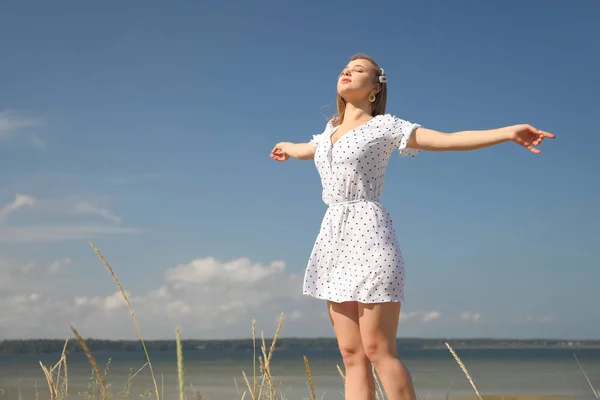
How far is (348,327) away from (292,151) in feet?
3.80

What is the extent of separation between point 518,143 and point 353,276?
932 millimetres

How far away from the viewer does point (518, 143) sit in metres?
2.88

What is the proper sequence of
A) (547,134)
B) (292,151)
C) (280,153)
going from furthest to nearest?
(280,153) → (292,151) → (547,134)

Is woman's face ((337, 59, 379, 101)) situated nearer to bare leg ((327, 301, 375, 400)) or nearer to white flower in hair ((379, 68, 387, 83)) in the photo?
white flower in hair ((379, 68, 387, 83))

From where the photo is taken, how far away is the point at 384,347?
3033mm

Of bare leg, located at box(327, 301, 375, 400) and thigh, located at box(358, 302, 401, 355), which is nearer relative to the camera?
thigh, located at box(358, 302, 401, 355)

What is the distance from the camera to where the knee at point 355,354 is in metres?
3.16

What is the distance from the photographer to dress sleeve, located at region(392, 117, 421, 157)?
128 inches

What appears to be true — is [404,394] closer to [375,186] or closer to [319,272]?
[319,272]

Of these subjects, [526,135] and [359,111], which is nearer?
[526,135]

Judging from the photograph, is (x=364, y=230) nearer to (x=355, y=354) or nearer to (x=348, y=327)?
(x=348, y=327)

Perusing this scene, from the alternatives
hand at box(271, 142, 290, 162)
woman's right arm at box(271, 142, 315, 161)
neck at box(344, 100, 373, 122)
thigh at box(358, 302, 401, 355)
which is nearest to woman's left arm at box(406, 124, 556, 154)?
neck at box(344, 100, 373, 122)

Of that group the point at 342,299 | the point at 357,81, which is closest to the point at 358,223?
the point at 342,299

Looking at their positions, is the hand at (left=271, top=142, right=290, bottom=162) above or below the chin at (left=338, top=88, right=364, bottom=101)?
below
